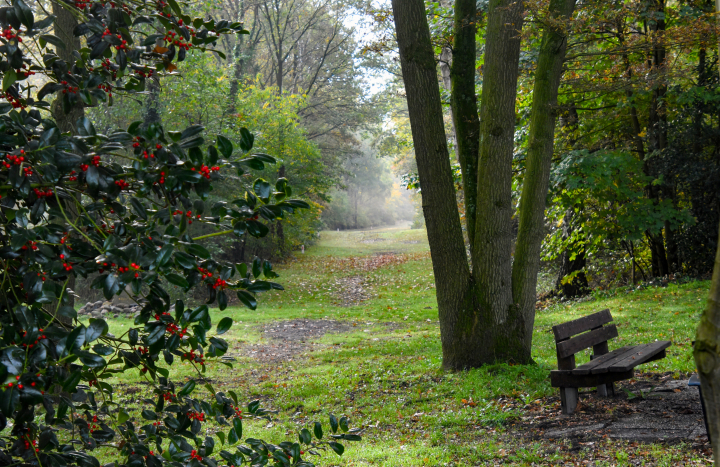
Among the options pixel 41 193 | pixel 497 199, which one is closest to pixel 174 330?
pixel 41 193

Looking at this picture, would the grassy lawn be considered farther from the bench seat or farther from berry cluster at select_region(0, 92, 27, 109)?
berry cluster at select_region(0, 92, 27, 109)

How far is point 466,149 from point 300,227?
18.6 meters

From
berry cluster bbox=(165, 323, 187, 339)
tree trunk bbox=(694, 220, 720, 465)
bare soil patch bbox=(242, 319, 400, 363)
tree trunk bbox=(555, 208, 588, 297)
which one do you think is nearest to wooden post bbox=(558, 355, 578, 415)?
tree trunk bbox=(694, 220, 720, 465)

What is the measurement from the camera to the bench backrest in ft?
16.1

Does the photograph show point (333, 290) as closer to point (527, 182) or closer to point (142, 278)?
point (527, 182)

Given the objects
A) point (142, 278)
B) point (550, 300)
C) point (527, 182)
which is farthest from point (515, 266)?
point (550, 300)

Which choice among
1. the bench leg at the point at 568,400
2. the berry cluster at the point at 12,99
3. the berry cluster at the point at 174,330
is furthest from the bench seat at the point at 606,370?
the berry cluster at the point at 12,99

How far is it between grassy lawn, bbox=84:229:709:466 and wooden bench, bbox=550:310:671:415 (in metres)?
0.57

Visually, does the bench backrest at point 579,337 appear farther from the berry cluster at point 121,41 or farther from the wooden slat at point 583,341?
the berry cluster at point 121,41

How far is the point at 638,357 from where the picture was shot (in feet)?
15.9

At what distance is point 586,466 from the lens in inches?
148

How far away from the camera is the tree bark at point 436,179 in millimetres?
6422

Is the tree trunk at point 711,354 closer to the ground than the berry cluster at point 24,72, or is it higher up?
closer to the ground

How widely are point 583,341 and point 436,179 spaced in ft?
8.20
